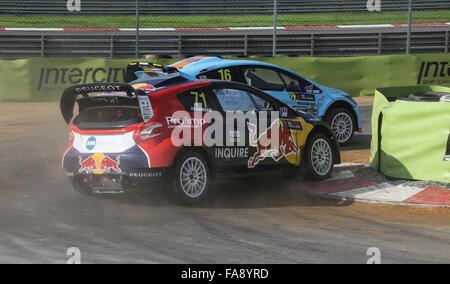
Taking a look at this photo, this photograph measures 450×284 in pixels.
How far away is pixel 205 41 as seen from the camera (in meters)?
26.7

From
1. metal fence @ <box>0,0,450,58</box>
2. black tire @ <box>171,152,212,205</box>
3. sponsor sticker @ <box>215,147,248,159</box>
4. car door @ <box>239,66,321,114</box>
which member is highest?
metal fence @ <box>0,0,450,58</box>

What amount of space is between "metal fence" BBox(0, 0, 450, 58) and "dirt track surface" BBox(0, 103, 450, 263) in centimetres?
1454

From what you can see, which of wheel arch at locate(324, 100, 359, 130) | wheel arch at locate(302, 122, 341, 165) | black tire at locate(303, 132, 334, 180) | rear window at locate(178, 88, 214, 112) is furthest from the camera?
wheel arch at locate(324, 100, 359, 130)

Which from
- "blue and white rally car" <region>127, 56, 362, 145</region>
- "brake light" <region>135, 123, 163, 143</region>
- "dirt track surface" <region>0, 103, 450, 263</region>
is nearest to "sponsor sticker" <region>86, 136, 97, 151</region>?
"brake light" <region>135, 123, 163, 143</region>

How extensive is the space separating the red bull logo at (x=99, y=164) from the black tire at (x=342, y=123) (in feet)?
19.4

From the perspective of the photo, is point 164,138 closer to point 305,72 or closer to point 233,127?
point 233,127

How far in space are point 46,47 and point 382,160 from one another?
17671 mm

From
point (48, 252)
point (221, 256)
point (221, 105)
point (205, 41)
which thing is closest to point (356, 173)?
point (221, 105)

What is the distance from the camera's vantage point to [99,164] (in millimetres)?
9062

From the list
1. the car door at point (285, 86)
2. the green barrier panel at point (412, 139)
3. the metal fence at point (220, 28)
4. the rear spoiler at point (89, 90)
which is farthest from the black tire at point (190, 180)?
the metal fence at point (220, 28)

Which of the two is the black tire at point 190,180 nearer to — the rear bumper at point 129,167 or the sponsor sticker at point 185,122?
the rear bumper at point 129,167

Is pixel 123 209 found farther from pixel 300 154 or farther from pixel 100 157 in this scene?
pixel 300 154

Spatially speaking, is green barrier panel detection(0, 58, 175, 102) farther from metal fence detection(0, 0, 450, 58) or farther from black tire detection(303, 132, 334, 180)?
black tire detection(303, 132, 334, 180)

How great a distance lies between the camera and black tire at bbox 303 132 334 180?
34.9 feet
